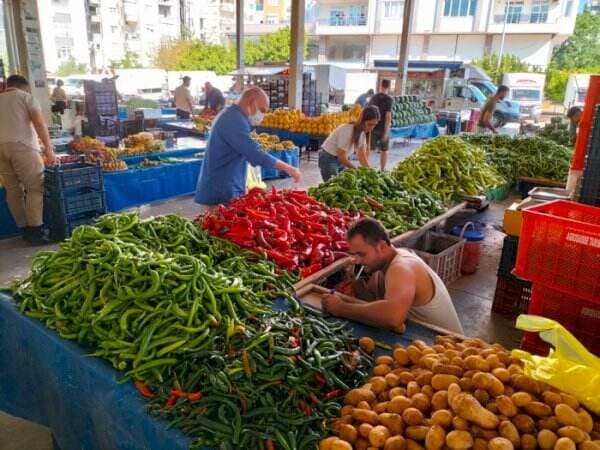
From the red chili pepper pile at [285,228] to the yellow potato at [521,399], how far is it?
1967 mm

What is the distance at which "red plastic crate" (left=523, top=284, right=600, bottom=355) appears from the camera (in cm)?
314

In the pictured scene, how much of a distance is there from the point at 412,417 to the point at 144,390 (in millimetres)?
1237

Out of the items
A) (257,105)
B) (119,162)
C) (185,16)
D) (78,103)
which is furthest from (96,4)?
(257,105)

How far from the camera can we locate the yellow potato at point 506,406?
173 centimetres

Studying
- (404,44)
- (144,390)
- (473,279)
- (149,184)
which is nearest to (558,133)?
(473,279)

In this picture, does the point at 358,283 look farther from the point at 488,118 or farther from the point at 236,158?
the point at 488,118

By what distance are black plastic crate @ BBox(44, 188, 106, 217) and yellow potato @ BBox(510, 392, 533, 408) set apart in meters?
6.32

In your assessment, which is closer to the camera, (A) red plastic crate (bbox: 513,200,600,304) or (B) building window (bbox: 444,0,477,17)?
(A) red plastic crate (bbox: 513,200,600,304)

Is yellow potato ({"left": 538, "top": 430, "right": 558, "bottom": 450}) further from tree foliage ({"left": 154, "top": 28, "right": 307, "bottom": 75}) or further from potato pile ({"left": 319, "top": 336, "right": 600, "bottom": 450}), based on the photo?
tree foliage ({"left": 154, "top": 28, "right": 307, "bottom": 75})

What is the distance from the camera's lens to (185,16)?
56.3 meters

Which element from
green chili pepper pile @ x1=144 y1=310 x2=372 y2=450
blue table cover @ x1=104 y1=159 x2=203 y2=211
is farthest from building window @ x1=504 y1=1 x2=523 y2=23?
green chili pepper pile @ x1=144 y1=310 x2=372 y2=450

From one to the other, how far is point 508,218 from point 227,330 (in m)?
3.48

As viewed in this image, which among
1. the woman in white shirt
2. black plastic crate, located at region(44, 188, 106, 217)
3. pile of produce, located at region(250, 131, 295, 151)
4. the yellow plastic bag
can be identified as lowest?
black plastic crate, located at region(44, 188, 106, 217)

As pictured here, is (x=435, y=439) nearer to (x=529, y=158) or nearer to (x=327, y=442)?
(x=327, y=442)
